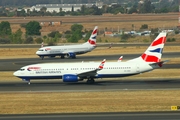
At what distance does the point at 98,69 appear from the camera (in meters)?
59.8

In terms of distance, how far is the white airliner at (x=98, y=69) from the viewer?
197 feet

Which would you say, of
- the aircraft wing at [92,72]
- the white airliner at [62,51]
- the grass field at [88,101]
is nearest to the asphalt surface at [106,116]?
the grass field at [88,101]

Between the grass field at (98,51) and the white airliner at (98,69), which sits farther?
the grass field at (98,51)

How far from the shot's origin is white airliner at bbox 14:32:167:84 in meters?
60.1

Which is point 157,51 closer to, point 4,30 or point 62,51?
point 62,51

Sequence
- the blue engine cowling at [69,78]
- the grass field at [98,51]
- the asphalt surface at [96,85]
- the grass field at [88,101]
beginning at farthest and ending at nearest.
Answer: the grass field at [98,51], the blue engine cowling at [69,78], the asphalt surface at [96,85], the grass field at [88,101]

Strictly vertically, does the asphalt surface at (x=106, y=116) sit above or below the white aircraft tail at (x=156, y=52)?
below

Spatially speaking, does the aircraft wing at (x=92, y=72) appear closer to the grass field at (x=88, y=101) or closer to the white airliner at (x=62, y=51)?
the grass field at (x=88, y=101)

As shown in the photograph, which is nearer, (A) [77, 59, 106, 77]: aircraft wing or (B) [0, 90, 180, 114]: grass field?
(B) [0, 90, 180, 114]: grass field

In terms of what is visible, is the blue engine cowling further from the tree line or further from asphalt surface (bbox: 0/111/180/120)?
the tree line

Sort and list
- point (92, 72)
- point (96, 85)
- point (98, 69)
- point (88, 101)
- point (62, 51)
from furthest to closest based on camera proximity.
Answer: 1. point (62, 51)
2. point (92, 72)
3. point (98, 69)
4. point (96, 85)
5. point (88, 101)

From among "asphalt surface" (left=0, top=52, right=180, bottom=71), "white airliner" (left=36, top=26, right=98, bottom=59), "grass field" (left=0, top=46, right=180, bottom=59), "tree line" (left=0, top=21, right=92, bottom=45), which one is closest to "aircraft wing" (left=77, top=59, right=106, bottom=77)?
"asphalt surface" (left=0, top=52, right=180, bottom=71)

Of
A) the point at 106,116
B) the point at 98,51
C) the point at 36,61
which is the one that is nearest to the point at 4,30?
the point at 98,51

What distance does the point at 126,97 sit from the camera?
49031 mm
